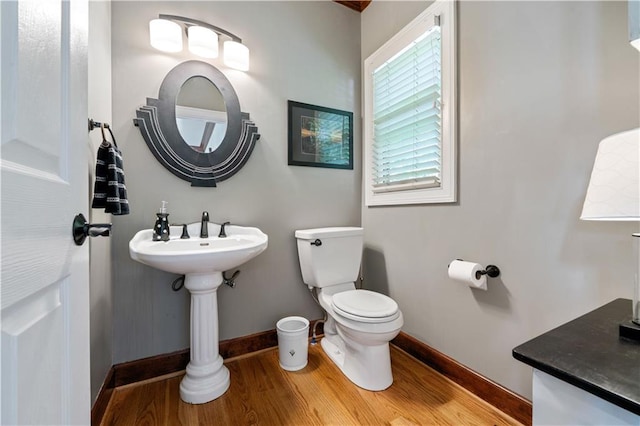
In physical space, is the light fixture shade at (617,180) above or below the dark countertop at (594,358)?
above

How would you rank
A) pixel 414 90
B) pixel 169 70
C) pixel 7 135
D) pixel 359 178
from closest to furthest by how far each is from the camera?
pixel 7 135
pixel 169 70
pixel 414 90
pixel 359 178

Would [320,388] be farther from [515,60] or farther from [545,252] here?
[515,60]

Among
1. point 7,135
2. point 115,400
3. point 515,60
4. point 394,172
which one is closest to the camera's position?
point 7,135

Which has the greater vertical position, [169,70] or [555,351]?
[169,70]

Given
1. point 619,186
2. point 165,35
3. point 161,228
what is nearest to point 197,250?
point 161,228

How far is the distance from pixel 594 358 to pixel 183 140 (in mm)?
1897

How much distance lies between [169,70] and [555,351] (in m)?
2.06

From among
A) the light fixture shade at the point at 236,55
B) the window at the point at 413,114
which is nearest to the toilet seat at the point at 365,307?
the window at the point at 413,114

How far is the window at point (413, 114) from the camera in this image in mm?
1509

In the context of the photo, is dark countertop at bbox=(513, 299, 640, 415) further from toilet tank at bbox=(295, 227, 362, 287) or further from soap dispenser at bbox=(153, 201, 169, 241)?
soap dispenser at bbox=(153, 201, 169, 241)

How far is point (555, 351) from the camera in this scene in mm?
630

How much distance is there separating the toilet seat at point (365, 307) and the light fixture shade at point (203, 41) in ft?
5.42

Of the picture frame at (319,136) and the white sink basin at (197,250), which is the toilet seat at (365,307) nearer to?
the white sink basin at (197,250)

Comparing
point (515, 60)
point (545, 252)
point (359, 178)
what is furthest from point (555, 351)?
point (359, 178)
